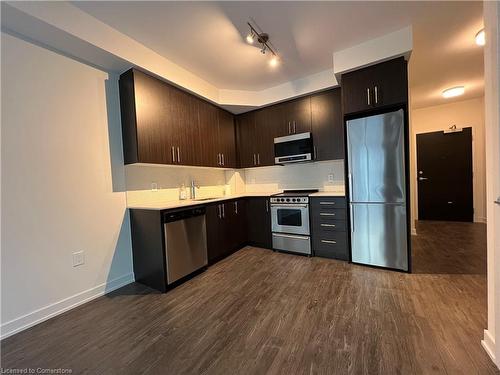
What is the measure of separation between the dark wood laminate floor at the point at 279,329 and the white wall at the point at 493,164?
0.67ft

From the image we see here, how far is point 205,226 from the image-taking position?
2916mm

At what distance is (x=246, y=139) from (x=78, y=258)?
3.02 meters

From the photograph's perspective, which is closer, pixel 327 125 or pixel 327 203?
pixel 327 203

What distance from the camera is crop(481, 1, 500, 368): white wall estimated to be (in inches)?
49.9

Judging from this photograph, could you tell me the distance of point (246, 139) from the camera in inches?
162

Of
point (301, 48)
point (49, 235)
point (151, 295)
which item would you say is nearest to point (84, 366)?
point (151, 295)

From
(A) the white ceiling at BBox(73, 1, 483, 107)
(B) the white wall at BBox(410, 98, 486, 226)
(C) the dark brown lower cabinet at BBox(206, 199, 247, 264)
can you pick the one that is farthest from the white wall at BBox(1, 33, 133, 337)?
(B) the white wall at BBox(410, 98, 486, 226)

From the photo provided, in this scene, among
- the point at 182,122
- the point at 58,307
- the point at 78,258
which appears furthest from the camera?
the point at 182,122

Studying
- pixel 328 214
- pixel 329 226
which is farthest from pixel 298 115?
pixel 329 226

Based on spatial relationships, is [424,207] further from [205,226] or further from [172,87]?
[172,87]

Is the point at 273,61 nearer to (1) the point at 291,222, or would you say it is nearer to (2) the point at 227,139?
(2) the point at 227,139

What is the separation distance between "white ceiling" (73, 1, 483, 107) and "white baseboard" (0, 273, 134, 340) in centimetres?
268

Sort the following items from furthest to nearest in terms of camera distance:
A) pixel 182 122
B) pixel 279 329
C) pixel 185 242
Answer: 1. pixel 182 122
2. pixel 185 242
3. pixel 279 329

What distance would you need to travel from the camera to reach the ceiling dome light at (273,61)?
108 inches
